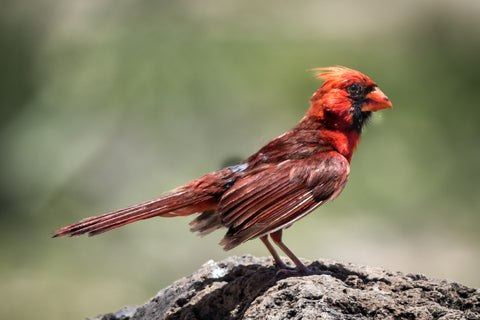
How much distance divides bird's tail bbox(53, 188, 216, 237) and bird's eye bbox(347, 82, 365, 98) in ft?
→ 3.39

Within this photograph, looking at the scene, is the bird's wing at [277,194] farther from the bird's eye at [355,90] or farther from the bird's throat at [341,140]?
the bird's eye at [355,90]

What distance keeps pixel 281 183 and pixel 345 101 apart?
2.37 ft

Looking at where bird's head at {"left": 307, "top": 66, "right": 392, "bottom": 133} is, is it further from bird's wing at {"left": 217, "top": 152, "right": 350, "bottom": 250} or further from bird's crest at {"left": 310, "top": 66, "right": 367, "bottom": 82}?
bird's wing at {"left": 217, "top": 152, "right": 350, "bottom": 250}

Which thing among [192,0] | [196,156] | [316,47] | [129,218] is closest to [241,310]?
[129,218]

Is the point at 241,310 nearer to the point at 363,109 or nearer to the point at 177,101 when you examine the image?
the point at 363,109

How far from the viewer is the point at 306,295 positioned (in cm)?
285

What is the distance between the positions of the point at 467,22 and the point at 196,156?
383 cm

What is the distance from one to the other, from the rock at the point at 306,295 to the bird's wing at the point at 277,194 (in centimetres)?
26

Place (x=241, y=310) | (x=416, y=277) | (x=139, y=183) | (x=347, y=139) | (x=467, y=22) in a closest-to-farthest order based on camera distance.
Answer: (x=241, y=310), (x=416, y=277), (x=347, y=139), (x=139, y=183), (x=467, y=22)

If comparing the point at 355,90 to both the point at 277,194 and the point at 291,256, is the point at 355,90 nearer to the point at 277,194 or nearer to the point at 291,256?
the point at 277,194

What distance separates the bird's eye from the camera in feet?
12.9

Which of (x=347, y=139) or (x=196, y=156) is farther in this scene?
(x=196, y=156)

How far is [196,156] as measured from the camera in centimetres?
719

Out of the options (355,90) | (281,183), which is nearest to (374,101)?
(355,90)
